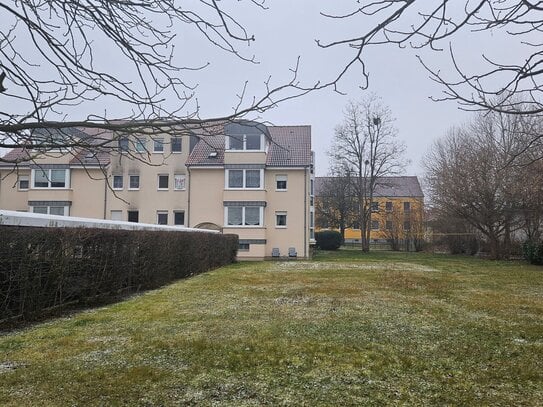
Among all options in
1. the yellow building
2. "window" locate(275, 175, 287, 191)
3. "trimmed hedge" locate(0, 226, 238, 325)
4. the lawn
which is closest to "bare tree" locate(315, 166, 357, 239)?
the yellow building

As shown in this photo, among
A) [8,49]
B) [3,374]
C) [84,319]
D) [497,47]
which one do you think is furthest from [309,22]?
[84,319]

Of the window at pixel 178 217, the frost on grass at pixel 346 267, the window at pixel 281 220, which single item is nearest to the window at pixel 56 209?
the window at pixel 178 217

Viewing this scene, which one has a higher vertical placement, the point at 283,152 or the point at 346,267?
the point at 283,152

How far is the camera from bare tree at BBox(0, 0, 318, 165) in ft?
8.61

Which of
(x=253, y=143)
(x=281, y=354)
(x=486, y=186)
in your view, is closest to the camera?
(x=281, y=354)

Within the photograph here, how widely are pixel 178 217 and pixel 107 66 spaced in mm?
27238

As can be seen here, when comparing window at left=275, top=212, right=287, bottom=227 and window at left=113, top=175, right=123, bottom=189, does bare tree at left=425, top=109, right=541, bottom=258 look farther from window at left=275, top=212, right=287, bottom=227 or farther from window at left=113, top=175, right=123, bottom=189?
window at left=113, top=175, right=123, bottom=189

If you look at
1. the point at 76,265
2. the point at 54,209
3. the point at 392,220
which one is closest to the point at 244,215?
the point at 54,209

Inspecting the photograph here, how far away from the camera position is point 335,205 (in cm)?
5316

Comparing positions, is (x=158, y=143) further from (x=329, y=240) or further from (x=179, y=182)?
(x=329, y=240)

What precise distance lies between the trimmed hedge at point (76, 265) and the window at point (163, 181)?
15.1 meters

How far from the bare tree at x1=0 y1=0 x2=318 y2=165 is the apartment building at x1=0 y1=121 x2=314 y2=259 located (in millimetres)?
24970

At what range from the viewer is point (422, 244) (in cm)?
4262

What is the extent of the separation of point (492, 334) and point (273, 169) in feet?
75.7
